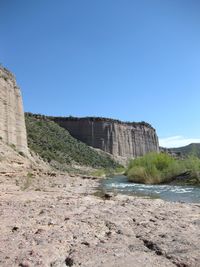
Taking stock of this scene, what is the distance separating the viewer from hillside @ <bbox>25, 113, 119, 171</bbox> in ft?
163

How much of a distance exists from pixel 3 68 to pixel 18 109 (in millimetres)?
4691

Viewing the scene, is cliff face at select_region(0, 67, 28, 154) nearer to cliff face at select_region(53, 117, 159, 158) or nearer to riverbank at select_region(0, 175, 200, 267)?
riverbank at select_region(0, 175, 200, 267)

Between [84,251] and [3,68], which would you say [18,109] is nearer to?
[3,68]

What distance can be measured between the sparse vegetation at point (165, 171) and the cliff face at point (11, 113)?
415 inches

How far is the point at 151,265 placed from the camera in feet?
14.9

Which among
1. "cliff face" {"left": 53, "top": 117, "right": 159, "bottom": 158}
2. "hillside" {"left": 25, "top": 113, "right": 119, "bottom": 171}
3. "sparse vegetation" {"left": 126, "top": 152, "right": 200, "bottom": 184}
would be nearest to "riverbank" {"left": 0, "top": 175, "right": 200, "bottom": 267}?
"sparse vegetation" {"left": 126, "top": 152, "right": 200, "bottom": 184}

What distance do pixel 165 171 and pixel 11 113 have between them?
14504mm

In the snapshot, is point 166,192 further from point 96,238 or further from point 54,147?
point 54,147

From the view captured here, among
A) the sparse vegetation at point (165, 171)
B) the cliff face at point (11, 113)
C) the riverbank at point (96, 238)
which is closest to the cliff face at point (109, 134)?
the cliff face at point (11, 113)

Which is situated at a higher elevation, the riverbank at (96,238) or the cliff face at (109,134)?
the cliff face at (109,134)

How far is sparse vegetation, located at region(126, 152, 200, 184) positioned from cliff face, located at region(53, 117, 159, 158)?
61.7 metres

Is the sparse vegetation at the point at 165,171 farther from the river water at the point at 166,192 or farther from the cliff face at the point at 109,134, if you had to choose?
the cliff face at the point at 109,134

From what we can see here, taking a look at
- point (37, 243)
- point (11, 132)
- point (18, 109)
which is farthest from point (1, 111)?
point (37, 243)

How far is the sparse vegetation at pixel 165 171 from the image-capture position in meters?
27.9
